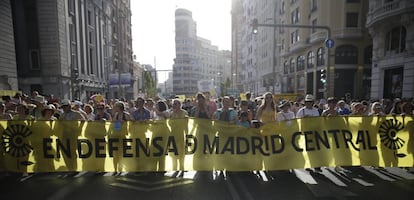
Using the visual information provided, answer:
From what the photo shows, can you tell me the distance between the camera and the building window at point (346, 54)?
3075 centimetres

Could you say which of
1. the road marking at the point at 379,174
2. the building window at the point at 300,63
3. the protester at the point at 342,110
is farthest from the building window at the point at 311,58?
the road marking at the point at 379,174

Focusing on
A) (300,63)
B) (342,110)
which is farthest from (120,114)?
(300,63)

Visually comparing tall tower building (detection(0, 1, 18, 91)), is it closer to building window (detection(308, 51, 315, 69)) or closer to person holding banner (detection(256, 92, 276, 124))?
person holding banner (detection(256, 92, 276, 124))

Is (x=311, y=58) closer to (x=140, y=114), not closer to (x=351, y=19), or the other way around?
(x=351, y=19)

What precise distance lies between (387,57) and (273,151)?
820 inches

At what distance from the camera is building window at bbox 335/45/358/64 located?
30.8 meters

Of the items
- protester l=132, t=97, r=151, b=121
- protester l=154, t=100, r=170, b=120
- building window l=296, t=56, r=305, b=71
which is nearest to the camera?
protester l=132, t=97, r=151, b=121

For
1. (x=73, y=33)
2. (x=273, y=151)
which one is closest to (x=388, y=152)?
(x=273, y=151)

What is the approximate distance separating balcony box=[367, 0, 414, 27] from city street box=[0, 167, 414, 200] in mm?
17669

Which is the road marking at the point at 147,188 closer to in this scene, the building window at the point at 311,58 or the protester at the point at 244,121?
the protester at the point at 244,121

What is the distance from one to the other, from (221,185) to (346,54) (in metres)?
31.2

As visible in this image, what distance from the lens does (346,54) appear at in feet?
101

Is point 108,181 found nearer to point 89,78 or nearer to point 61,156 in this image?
point 61,156

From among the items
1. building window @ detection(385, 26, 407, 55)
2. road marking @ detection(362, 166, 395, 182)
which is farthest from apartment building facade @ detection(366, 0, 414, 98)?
road marking @ detection(362, 166, 395, 182)
